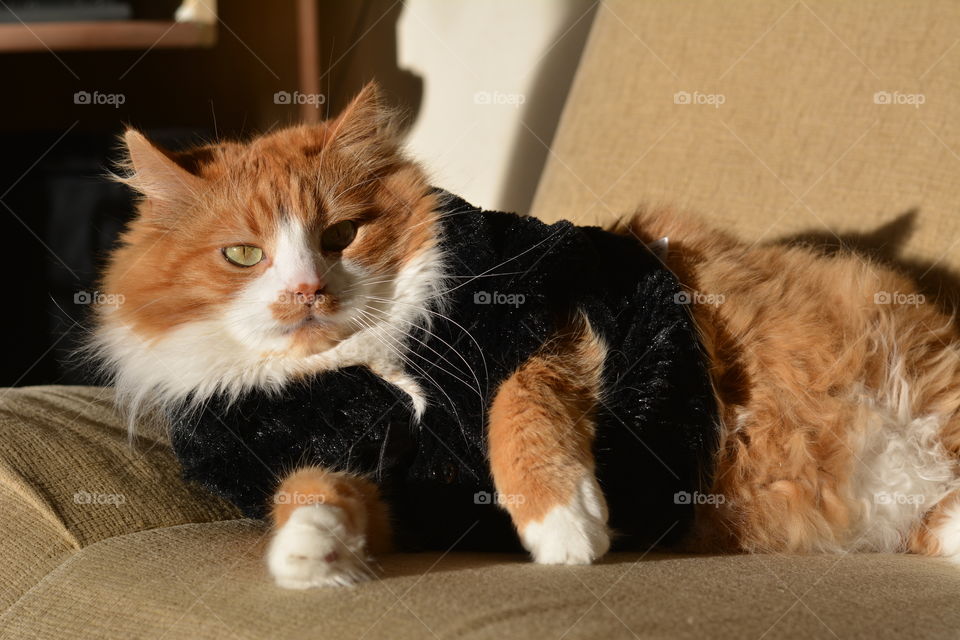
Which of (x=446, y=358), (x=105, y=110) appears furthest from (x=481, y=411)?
(x=105, y=110)

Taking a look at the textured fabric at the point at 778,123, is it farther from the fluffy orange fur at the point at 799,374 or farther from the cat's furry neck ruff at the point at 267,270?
the cat's furry neck ruff at the point at 267,270

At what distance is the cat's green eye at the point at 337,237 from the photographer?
1292 millimetres

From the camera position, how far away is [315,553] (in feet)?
3.30

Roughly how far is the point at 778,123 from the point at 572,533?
1181 mm

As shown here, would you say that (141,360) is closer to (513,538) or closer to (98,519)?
(98,519)

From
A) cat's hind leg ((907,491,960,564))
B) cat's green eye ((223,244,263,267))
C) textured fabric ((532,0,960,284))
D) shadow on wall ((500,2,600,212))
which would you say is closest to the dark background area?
shadow on wall ((500,2,600,212))

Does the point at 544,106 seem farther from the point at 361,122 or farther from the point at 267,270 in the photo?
the point at 267,270

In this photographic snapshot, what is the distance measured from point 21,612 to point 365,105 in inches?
35.2

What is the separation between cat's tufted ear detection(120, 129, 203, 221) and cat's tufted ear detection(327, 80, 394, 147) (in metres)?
0.23

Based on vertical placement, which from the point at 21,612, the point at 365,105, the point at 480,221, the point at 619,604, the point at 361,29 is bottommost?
the point at 21,612

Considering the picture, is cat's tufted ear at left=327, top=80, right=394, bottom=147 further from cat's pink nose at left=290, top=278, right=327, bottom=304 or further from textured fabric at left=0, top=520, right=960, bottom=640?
textured fabric at left=0, top=520, right=960, bottom=640

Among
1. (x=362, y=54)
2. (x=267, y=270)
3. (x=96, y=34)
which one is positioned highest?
(x=362, y=54)

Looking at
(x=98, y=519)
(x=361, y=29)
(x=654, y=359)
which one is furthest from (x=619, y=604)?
(x=361, y=29)

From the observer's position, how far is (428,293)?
51.4 inches
